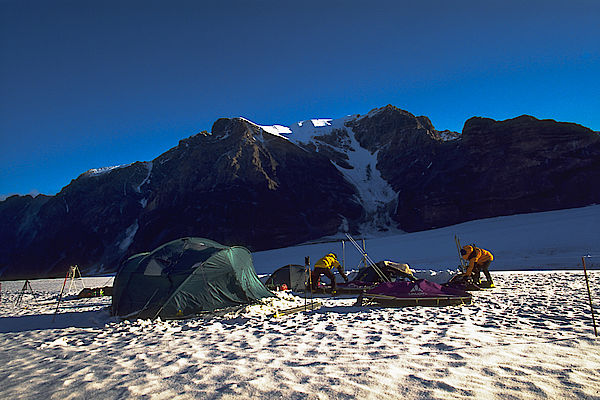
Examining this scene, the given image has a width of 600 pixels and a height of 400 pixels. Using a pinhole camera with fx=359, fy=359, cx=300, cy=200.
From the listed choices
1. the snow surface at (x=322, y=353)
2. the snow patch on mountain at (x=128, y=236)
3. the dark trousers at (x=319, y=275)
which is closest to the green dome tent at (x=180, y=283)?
the snow surface at (x=322, y=353)

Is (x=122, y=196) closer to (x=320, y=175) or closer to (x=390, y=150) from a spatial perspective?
(x=320, y=175)

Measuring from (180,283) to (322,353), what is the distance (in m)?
5.59

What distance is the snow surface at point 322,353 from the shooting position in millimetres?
3891

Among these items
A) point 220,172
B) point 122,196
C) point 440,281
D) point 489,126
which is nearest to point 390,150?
point 489,126

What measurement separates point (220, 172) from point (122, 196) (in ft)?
124

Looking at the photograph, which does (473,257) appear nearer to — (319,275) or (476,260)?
(476,260)

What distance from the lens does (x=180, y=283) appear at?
9727 millimetres

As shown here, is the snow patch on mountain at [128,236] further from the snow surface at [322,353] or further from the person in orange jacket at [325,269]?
the snow surface at [322,353]

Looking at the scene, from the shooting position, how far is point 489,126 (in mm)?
65125

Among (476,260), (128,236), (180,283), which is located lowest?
(476,260)

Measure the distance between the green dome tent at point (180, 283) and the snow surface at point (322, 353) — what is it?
52cm

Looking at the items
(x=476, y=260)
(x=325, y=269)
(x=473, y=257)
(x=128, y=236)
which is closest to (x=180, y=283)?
(x=325, y=269)

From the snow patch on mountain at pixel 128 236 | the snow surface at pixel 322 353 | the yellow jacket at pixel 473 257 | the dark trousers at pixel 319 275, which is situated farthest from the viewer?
the snow patch on mountain at pixel 128 236

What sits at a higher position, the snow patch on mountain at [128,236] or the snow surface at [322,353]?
the snow patch on mountain at [128,236]
